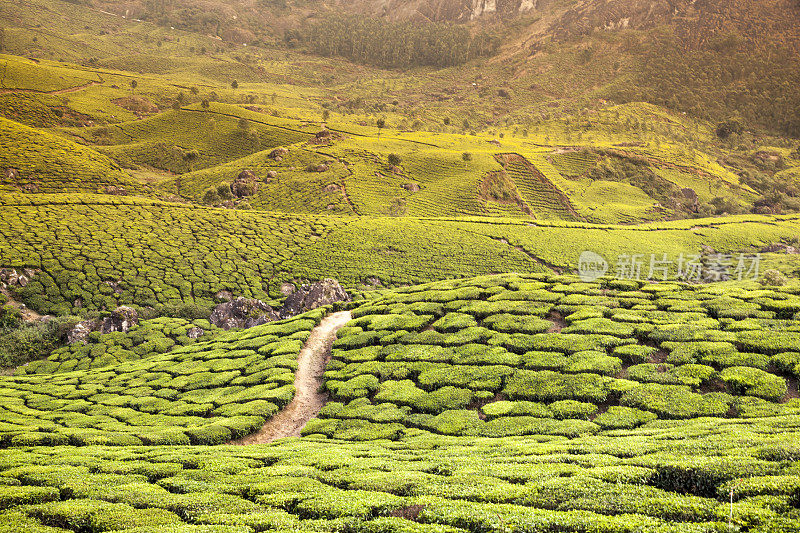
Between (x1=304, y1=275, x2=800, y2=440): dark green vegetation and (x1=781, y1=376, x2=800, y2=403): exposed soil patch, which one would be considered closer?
(x1=781, y1=376, x2=800, y2=403): exposed soil patch

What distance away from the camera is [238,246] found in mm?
61906

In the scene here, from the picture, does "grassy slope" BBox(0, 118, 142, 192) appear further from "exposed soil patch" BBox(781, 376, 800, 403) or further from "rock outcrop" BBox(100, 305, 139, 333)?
"exposed soil patch" BBox(781, 376, 800, 403)

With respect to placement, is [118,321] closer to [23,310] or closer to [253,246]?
[23,310]

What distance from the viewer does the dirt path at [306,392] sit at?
78.7 feet

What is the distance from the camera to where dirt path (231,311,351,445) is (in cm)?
2398

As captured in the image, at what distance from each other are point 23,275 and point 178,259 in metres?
15.8

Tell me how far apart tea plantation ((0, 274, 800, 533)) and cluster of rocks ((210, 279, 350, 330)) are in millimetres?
6690

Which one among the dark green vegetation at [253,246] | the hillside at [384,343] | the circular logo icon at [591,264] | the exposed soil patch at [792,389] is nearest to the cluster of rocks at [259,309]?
the hillside at [384,343]

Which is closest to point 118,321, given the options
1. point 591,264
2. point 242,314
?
point 242,314

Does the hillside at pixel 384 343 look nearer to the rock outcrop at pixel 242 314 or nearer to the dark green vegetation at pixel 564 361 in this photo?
the dark green vegetation at pixel 564 361

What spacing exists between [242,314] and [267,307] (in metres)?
2.91

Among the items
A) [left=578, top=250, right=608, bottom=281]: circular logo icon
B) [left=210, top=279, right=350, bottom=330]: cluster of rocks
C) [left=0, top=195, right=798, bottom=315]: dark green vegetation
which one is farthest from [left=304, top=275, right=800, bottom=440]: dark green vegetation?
[left=578, top=250, right=608, bottom=281]: circular logo icon

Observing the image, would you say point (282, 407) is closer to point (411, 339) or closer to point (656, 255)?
point (411, 339)

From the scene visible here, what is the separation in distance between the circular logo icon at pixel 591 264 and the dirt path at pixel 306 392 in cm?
4654
